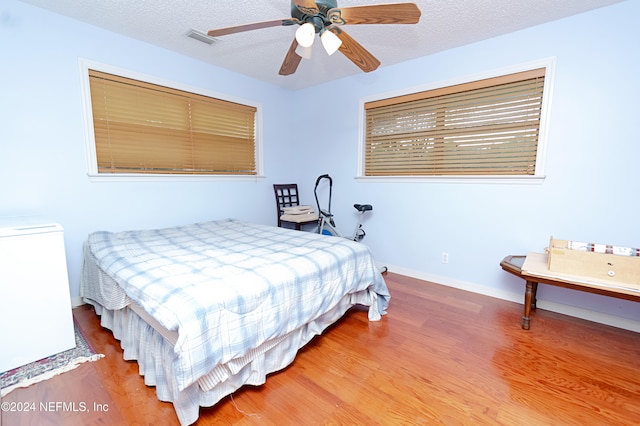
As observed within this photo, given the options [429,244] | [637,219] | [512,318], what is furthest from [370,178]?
[637,219]

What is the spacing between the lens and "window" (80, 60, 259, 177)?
8.47 feet

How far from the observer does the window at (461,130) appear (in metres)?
2.50

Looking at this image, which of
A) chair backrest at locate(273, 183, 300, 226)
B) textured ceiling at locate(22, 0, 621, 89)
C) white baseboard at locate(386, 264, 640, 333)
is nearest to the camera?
textured ceiling at locate(22, 0, 621, 89)

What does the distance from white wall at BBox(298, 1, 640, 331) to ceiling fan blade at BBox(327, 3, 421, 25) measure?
1612 millimetres

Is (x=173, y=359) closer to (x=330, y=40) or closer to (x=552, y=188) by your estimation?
(x=330, y=40)

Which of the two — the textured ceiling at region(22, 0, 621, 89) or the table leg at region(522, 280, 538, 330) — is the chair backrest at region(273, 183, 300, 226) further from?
the table leg at region(522, 280, 538, 330)

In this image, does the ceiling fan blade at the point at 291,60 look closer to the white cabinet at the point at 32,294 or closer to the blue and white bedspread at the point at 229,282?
the blue and white bedspread at the point at 229,282

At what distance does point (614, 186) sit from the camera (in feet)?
7.13

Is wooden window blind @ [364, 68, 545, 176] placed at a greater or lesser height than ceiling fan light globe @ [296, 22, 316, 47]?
lesser

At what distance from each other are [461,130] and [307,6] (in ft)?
6.87

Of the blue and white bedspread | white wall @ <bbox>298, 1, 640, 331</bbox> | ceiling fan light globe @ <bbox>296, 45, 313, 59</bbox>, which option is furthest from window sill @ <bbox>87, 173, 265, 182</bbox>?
ceiling fan light globe @ <bbox>296, 45, 313, 59</bbox>

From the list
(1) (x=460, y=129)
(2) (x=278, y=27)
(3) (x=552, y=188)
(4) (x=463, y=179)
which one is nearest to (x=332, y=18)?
(2) (x=278, y=27)

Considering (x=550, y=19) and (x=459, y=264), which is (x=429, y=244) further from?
(x=550, y=19)

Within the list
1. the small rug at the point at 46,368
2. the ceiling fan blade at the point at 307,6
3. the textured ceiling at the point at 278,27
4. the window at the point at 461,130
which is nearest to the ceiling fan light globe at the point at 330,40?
the ceiling fan blade at the point at 307,6
